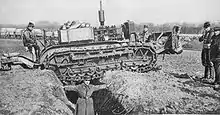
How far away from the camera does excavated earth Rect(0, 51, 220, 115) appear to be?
183 inches

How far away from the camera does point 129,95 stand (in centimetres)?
583

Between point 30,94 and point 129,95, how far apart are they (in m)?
2.78

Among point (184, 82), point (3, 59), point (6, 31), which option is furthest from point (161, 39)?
point (6, 31)

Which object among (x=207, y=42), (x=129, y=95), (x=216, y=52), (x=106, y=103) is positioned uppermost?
(x=207, y=42)

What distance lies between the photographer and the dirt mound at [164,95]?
487cm

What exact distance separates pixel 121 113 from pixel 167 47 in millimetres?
4588

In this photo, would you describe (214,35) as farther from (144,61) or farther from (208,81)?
(144,61)

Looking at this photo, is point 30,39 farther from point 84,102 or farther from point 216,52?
point 216,52

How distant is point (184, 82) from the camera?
22.5 feet

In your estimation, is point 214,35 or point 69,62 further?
point 69,62

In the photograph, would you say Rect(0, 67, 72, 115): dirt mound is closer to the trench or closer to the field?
the field

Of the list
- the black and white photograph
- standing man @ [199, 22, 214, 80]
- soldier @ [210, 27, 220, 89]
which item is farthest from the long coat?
standing man @ [199, 22, 214, 80]

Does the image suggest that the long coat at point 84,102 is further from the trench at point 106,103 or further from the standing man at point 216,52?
the standing man at point 216,52

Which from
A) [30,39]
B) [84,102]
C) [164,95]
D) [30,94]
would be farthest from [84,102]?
[30,39]
